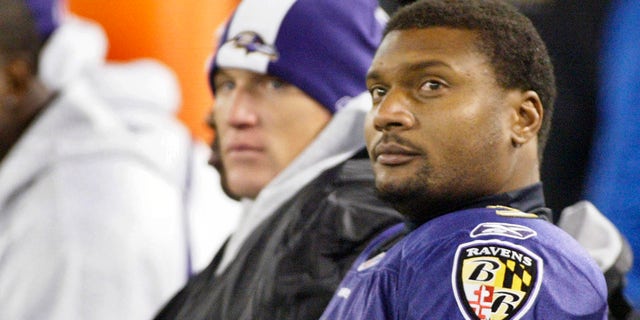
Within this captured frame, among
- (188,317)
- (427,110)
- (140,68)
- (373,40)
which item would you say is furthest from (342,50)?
(140,68)

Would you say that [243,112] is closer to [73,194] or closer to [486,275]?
[486,275]

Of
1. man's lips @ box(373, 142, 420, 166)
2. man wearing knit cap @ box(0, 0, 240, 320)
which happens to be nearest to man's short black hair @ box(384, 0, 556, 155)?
man's lips @ box(373, 142, 420, 166)

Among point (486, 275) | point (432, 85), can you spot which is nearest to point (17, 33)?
point (432, 85)

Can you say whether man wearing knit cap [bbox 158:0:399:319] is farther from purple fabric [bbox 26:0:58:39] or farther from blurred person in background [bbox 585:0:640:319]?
purple fabric [bbox 26:0:58:39]

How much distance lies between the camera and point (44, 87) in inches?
129

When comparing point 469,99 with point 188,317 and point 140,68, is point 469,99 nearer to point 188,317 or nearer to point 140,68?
point 188,317

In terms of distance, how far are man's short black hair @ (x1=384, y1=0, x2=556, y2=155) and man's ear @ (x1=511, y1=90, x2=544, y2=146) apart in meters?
0.01

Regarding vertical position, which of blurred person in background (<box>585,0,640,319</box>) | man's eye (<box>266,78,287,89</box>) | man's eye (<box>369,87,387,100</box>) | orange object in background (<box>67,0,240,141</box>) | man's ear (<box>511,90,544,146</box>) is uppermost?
man's ear (<box>511,90,544,146</box>)

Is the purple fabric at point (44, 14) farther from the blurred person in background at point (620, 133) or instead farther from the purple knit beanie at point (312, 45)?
the blurred person in background at point (620, 133)

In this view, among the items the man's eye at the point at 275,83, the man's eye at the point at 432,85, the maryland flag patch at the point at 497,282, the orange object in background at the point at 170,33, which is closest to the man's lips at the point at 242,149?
the man's eye at the point at 275,83

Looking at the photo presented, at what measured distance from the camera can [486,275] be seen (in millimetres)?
1205

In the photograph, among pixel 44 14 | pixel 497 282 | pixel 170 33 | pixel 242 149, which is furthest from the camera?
pixel 170 33

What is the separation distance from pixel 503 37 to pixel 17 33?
1.98m

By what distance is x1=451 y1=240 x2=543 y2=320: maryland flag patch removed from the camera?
1193 mm
